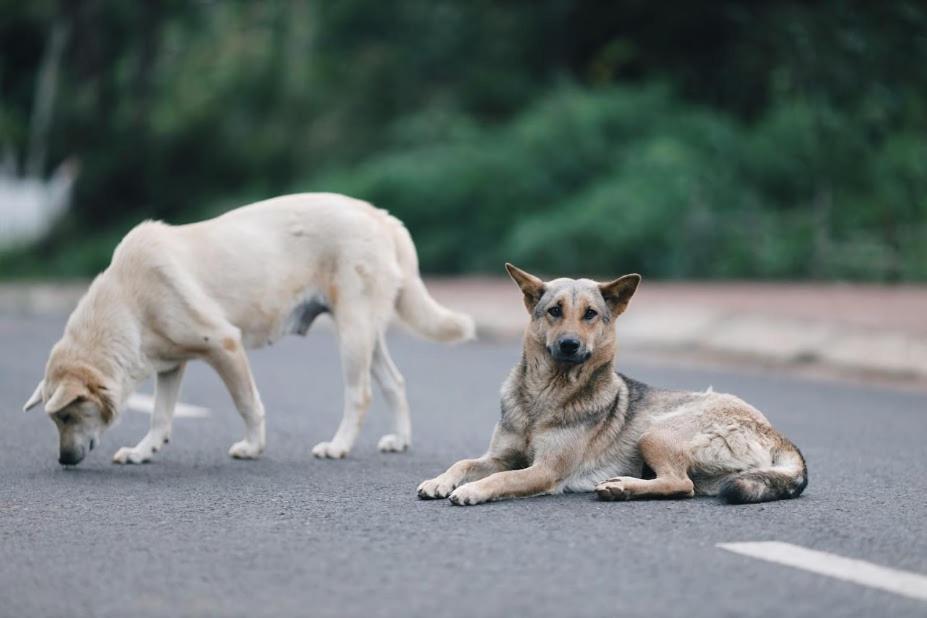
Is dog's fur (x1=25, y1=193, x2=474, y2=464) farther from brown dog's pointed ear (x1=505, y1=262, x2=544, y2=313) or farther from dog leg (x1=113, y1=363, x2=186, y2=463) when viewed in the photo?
brown dog's pointed ear (x1=505, y1=262, x2=544, y2=313)

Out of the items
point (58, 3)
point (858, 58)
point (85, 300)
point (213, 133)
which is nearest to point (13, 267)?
point (213, 133)

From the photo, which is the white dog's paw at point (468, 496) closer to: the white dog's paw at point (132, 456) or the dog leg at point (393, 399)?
the dog leg at point (393, 399)

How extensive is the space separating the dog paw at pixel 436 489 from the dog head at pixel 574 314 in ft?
2.75

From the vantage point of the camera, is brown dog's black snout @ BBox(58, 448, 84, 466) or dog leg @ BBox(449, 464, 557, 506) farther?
brown dog's black snout @ BBox(58, 448, 84, 466)

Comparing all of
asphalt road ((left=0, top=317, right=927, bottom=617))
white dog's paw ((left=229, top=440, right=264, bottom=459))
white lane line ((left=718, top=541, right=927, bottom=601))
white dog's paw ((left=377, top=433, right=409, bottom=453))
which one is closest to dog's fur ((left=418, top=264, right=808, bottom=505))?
asphalt road ((left=0, top=317, right=927, bottom=617))

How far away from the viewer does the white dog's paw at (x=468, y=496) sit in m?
7.09

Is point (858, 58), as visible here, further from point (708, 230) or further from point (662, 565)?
point (662, 565)

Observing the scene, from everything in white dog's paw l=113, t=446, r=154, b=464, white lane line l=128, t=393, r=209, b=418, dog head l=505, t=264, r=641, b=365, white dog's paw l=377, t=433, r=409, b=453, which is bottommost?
white dog's paw l=113, t=446, r=154, b=464

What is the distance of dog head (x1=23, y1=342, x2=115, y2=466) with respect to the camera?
8.41m

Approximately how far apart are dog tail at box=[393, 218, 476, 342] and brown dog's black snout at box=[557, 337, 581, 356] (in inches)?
92.7

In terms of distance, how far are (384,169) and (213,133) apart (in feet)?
18.4

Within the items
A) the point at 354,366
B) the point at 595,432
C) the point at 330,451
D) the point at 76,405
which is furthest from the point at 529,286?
the point at 76,405

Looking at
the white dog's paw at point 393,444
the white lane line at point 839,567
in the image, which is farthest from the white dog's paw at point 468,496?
the white dog's paw at point 393,444

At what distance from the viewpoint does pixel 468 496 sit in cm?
710
